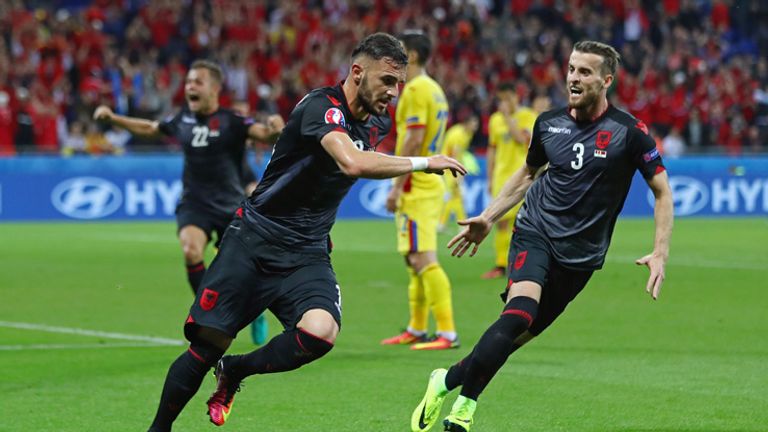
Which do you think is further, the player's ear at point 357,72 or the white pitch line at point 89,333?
the white pitch line at point 89,333

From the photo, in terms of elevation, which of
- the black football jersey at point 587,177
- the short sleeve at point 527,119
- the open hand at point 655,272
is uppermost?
the black football jersey at point 587,177

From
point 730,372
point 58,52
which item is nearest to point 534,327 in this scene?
point 730,372

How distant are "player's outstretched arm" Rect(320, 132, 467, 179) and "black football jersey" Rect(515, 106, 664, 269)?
54.4 inches

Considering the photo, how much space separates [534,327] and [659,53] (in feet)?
91.1

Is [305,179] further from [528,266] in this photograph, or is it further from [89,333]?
[89,333]

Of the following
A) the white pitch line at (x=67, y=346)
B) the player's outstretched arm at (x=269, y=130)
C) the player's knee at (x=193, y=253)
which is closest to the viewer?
the player's outstretched arm at (x=269, y=130)

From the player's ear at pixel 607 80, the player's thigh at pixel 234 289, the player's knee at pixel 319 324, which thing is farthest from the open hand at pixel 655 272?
the player's thigh at pixel 234 289

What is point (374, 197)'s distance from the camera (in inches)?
1014

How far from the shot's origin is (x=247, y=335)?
11047mm

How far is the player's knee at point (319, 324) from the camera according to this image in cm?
646

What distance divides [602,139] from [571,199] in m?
0.39

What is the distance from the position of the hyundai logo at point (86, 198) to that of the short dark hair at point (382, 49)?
1849 centimetres

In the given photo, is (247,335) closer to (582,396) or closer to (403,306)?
(403,306)

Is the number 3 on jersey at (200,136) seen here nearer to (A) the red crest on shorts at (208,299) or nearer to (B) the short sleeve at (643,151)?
(A) the red crest on shorts at (208,299)
